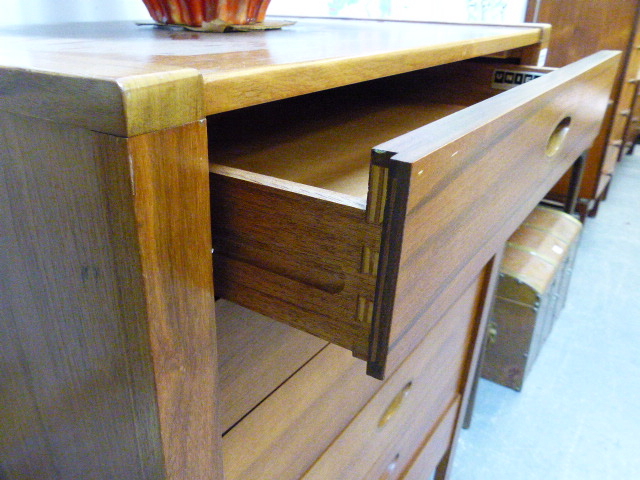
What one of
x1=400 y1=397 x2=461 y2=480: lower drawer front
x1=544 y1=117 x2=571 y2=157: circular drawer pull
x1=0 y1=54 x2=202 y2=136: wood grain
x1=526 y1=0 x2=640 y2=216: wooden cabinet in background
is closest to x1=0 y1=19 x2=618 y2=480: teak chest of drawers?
x1=0 y1=54 x2=202 y2=136: wood grain

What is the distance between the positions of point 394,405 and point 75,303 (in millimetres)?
422

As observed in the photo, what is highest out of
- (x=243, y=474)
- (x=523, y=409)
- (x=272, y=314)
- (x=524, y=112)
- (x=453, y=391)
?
(x=524, y=112)

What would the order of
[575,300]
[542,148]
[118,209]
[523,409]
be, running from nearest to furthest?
[118,209], [542,148], [523,409], [575,300]

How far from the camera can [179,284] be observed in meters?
0.28

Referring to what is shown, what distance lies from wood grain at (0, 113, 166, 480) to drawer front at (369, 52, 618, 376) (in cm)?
13

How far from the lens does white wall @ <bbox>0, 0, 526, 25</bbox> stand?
1.94ft

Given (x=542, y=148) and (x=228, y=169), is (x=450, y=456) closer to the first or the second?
(x=542, y=148)

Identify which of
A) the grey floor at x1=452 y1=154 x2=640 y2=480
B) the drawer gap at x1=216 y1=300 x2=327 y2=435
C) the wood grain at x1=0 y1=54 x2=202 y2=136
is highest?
the wood grain at x1=0 y1=54 x2=202 y2=136

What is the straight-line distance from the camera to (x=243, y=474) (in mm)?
406

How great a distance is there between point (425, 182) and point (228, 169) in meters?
0.12

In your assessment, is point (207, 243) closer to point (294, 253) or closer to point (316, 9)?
point (294, 253)

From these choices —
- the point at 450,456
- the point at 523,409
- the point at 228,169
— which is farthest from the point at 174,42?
the point at 523,409

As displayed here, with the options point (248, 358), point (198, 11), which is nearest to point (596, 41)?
point (198, 11)

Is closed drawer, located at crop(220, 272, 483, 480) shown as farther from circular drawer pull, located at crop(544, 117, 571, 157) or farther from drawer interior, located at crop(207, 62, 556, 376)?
circular drawer pull, located at crop(544, 117, 571, 157)
